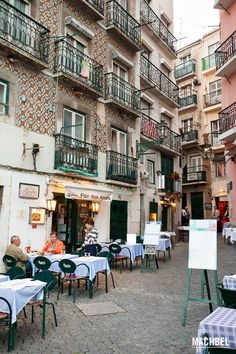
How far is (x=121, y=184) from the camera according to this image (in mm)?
15812

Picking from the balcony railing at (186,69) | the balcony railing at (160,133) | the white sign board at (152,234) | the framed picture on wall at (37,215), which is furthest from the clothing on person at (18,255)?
the balcony railing at (186,69)

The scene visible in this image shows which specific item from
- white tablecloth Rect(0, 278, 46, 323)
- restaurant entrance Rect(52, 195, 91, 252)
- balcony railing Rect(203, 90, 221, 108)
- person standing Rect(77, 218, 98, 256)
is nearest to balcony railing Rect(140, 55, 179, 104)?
balcony railing Rect(203, 90, 221, 108)

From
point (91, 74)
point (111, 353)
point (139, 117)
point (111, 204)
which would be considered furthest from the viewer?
point (139, 117)

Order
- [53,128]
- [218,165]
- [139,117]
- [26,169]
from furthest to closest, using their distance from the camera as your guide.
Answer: [218,165]
[139,117]
[53,128]
[26,169]

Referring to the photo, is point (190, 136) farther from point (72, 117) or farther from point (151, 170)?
point (72, 117)

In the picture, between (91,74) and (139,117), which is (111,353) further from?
(139,117)

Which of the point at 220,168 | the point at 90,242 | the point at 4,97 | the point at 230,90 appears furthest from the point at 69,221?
the point at 220,168

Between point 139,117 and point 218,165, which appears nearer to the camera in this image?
point 139,117

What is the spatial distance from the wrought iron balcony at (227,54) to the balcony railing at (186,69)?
1243 cm

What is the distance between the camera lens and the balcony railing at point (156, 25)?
786 inches

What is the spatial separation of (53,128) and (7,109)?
1.98 metres

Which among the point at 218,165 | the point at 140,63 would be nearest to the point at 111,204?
the point at 140,63

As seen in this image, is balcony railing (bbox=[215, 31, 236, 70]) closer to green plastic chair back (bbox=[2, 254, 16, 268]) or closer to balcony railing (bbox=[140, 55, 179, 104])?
balcony railing (bbox=[140, 55, 179, 104])

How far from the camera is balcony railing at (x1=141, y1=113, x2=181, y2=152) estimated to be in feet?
62.6
